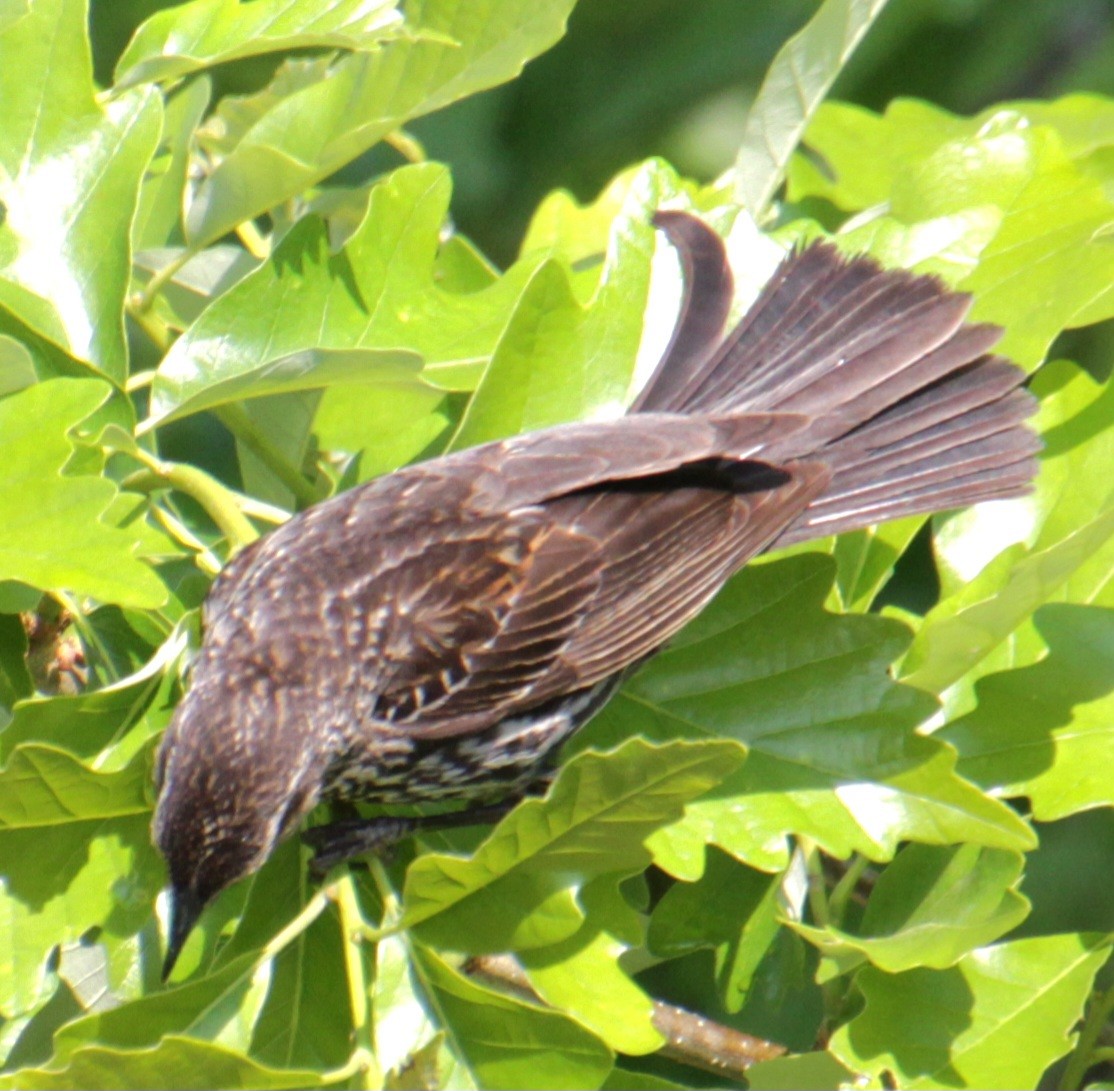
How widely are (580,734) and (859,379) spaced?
2.88 feet

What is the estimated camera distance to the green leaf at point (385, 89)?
261cm

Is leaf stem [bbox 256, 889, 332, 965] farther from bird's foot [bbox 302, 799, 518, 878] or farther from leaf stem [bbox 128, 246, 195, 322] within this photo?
leaf stem [bbox 128, 246, 195, 322]

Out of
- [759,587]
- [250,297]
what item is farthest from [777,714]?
[250,297]

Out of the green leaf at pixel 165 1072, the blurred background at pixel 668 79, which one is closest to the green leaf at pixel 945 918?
the green leaf at pixel 165 1072

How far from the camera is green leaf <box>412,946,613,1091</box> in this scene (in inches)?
83.7

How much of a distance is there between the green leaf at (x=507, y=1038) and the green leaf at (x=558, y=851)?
66 mm

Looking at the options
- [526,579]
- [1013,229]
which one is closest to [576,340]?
[526,579]

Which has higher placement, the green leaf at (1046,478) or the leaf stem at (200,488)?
the leaf stem at (200,488)

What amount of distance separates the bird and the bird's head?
0.01 meters

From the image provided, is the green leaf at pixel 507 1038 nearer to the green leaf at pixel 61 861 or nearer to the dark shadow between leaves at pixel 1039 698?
the green leaf at pixel 61 861

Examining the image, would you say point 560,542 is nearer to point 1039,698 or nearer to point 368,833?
point 368,833

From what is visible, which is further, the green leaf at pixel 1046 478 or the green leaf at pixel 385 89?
the green leaf at pixel 1046 478

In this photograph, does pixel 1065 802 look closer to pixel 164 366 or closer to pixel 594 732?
pixel 594 732

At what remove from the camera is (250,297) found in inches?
105
